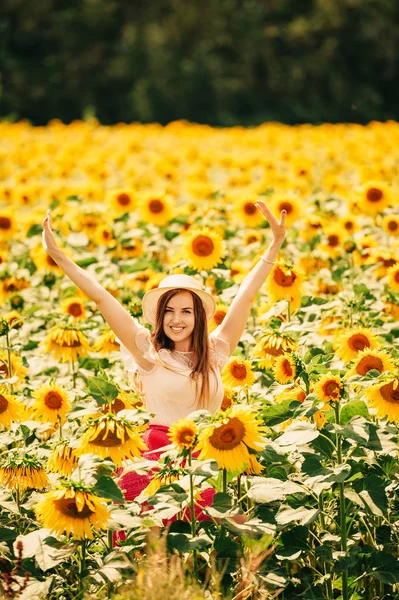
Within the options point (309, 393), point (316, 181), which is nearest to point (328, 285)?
point (309, 393)

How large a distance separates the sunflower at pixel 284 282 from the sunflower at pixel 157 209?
1.97 metres

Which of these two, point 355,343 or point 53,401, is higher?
point 355,343

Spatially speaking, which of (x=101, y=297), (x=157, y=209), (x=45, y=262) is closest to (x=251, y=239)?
(x=157, y=209)

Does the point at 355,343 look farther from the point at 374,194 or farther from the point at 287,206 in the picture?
the point at 374,194

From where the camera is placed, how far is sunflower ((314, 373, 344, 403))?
295 centimetres

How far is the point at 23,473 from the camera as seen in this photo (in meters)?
3.09

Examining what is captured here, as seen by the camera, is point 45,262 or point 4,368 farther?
point 45,262

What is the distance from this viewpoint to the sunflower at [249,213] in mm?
6152

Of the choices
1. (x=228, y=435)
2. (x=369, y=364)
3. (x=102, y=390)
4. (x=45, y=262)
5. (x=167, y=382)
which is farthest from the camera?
(x=45, y=262)

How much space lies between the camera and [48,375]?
4.60 metres

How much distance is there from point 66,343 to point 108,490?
1628 millimetres

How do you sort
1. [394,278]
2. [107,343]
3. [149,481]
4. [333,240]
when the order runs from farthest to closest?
[333,240]
[394,278]
[107,343]
[149,481]

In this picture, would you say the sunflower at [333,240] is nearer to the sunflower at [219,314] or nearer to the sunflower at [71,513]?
the sunflower at [219,314]

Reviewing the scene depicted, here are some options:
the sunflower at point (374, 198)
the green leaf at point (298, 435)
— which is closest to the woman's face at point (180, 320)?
the green leaf at point (298, 435)
